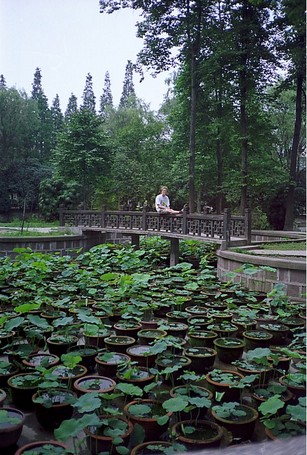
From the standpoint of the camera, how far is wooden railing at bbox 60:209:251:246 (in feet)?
24.1

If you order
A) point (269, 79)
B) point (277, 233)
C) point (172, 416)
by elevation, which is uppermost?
point (269, 79)

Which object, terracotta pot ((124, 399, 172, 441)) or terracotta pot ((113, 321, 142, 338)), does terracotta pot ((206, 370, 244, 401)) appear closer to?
terracotta pot ((124, 399, 172, 441))

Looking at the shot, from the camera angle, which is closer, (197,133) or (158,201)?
(158,201)

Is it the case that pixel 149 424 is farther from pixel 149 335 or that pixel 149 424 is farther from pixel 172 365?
pixel 149 335

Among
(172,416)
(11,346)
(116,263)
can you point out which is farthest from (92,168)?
(172,416)

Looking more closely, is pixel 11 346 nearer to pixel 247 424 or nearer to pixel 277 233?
pixel 247 424

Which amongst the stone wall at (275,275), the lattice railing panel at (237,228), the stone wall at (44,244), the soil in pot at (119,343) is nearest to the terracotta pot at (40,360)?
the soil in pot at (119,343)

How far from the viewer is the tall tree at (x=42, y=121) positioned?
2.22 meters

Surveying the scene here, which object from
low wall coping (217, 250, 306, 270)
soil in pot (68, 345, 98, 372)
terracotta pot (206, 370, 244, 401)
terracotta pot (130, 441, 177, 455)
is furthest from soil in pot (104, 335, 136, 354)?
low wall coping (217, 250, 306, 270)

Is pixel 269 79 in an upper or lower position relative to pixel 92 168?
upper

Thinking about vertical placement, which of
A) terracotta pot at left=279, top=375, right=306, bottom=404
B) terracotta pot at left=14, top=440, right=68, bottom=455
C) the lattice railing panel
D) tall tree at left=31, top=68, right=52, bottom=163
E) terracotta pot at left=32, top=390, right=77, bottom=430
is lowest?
terracotta pot at left=32, top=390, right=77, bottom=430

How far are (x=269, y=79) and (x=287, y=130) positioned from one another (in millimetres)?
5413

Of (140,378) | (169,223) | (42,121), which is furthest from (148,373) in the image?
(169,223)

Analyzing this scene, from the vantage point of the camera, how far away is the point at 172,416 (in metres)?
1.90
